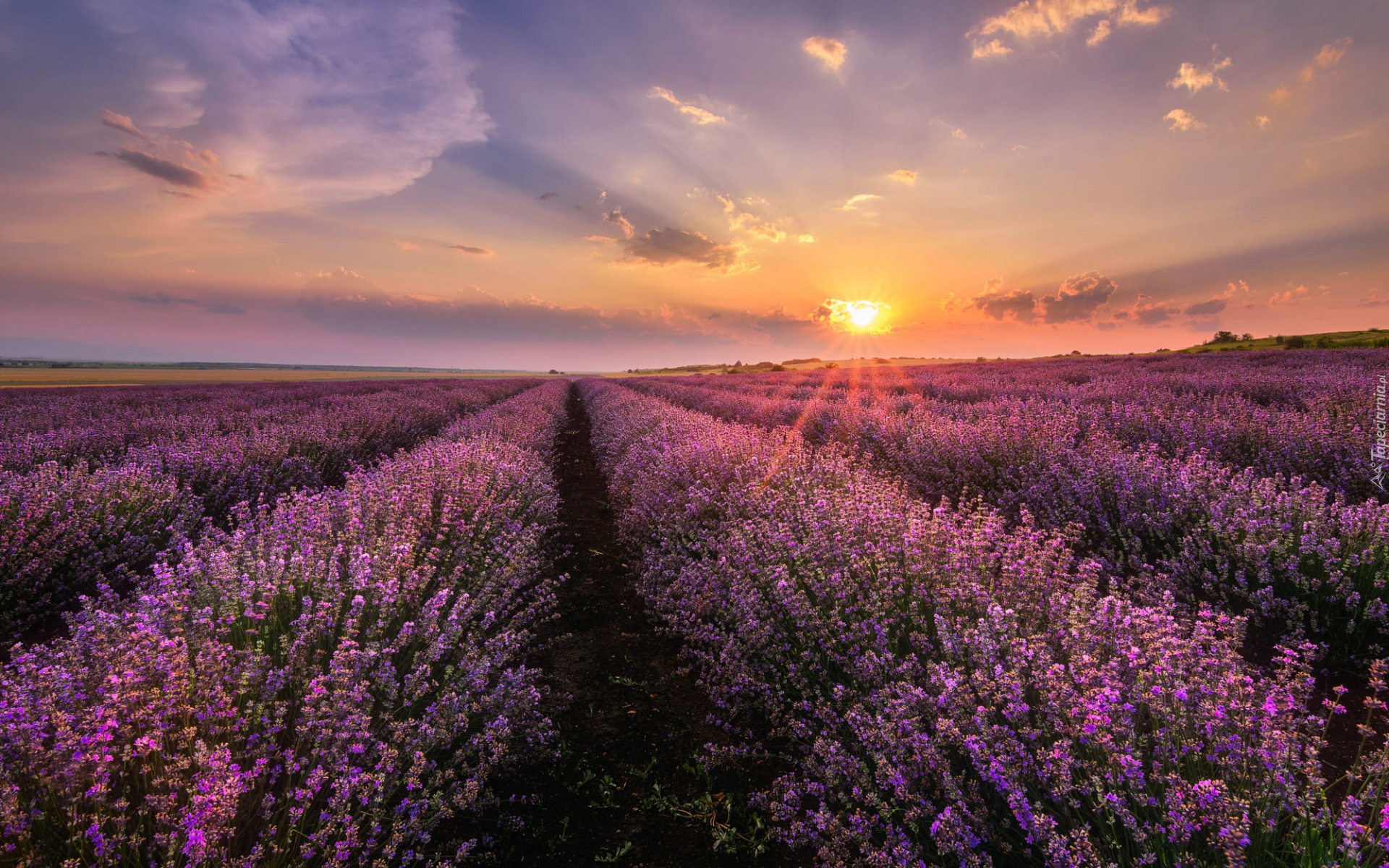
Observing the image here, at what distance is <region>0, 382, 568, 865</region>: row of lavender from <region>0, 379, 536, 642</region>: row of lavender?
0.82 meters

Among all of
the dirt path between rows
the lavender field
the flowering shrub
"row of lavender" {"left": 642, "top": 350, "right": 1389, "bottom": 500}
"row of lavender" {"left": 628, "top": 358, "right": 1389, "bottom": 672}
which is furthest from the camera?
"row of lavender" {"left": 642, "top": 350, "right": 1389, "bottom": 500}

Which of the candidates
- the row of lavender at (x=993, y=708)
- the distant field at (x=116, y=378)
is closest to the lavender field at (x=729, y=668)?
the row of lavender at (x=993, y=708)

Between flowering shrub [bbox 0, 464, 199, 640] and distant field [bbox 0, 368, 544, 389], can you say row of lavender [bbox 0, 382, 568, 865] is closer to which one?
flowering shrub [bbox 0, 464, 199, 640]

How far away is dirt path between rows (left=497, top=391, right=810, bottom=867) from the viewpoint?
2113 mm

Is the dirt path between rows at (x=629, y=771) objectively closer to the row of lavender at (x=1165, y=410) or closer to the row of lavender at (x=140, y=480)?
the row of lavender at (x=140, y=480)

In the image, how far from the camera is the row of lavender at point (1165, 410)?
4.89m

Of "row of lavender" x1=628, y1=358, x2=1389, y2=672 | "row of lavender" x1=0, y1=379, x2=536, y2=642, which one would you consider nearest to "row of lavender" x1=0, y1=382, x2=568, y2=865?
"row of lavender" x1=0, y1=379, x2=536, y2=642

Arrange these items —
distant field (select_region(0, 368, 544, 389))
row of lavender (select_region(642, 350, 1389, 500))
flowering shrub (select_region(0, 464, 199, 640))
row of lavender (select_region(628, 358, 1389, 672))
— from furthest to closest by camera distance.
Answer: distant field (select_region(0, 368, 544, 389)), row of lavender (select_region(642, 350, 1389, 500)), flowering shrub (select_region(0, 464, 199, 640)), row of lavender (select_region(628, 358, 1389, 672))

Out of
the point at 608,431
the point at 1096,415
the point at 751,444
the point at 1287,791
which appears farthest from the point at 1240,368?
the point at 1287,791

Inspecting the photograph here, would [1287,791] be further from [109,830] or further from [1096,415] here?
[1096,415]

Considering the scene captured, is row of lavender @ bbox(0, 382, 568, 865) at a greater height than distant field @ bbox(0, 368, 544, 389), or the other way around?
distant field @ bbox(0, 368, 544, 389)

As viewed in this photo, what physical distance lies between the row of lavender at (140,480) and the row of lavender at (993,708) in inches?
133

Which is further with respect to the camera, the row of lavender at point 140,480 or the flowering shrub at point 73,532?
the row of lavender at point 140,480

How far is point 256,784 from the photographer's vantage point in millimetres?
1745
